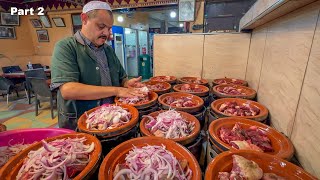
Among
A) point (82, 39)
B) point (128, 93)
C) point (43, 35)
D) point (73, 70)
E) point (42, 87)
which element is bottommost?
point (42, 87)

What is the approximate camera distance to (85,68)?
1.72 m

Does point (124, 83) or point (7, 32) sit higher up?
point (7, 32)

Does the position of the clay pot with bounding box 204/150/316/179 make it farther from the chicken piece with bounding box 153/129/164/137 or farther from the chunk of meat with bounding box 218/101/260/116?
the chunk of meat with bounding box 218/101/260/116

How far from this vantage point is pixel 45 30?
8.48 metres

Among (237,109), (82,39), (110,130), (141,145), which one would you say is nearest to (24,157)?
(110,130)

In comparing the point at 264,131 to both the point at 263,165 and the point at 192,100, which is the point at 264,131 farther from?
the point at 192,100

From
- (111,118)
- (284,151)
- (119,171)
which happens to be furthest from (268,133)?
(111,118)

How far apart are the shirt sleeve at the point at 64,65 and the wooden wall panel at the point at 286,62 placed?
66.5 inches

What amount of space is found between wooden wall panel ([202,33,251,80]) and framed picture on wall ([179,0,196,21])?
10.0 feet

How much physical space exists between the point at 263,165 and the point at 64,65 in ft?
5.43

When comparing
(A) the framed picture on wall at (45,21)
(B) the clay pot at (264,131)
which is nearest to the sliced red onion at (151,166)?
(B) the clay pot at (264,131)

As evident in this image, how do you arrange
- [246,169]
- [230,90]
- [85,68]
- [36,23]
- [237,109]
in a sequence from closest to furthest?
[246,169] < [237,109] < [85,68] < [230,90] < [36,23]

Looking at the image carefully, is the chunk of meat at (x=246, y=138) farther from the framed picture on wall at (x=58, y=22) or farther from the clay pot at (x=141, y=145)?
the framed picture on wall at (x=58, y=22)

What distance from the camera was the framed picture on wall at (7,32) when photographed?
7.65 meters
